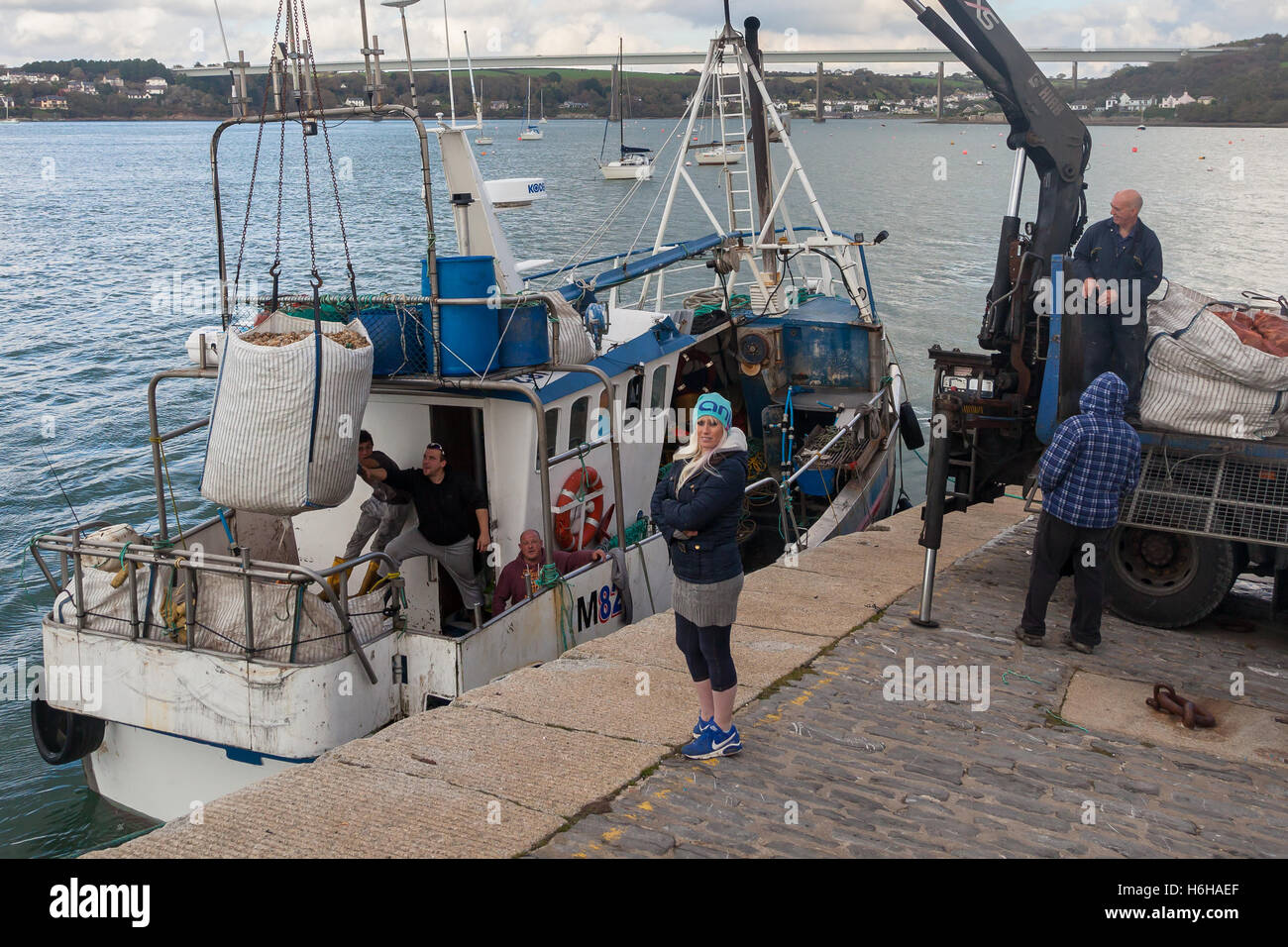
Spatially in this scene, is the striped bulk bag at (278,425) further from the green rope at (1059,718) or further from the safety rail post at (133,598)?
the green rope at (1059,718)

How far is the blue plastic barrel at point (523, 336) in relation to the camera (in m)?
8.23

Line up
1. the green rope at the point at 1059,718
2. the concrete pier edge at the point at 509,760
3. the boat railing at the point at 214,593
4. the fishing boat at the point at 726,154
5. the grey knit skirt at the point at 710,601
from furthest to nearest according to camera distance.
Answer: the fishing boat at the point at 726,154, the boat railing at the point at 214,593, the green rope at the point at 1059,718, the grey knit skirt at the point at 710,601, the concrete pier edge at the point at 509,760

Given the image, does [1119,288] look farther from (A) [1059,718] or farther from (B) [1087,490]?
(A) [1059,718]

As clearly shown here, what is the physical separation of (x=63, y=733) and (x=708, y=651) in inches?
201

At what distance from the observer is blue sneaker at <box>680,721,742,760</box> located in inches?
229

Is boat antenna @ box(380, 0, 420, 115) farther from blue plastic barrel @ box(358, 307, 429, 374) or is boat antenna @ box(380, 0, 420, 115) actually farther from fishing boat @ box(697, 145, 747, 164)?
fishing boat @ box(697, 145, 747, 164)

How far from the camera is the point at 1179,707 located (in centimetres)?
655

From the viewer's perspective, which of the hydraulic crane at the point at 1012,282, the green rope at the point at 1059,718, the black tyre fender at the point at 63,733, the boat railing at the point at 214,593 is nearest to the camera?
the green rope at the point at 1059,718

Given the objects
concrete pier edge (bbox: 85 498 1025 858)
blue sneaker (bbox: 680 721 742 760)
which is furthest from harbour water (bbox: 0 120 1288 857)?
blue sneaker (bbox: 680 721 742 760)

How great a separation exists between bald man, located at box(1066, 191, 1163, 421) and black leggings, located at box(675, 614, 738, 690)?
4.11 metres

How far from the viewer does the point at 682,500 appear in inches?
210

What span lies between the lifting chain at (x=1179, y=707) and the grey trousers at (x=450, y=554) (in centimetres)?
458
